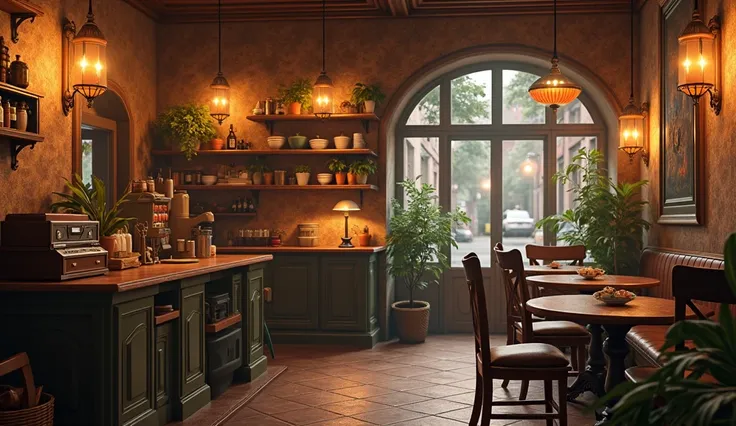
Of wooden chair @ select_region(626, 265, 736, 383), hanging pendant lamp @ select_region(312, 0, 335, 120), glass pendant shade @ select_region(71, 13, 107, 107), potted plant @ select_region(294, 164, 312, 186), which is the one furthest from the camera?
potted plant @ select_region(294, 164, 312, 186)

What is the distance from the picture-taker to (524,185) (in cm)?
866

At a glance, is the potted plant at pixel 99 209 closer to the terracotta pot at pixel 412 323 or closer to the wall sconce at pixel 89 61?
the wall sconce at pixel 89 61

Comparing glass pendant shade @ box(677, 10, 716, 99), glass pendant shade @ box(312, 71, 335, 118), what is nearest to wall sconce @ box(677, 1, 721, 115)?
glass pendant shade @ box(677, 10, 716, 99)

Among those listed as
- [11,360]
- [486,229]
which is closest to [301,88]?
[486,229]

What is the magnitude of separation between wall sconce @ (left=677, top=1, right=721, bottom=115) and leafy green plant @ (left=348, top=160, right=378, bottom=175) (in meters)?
3.42

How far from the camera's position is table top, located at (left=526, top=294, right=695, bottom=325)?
3.82 metres

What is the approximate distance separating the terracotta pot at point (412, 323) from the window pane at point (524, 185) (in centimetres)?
153

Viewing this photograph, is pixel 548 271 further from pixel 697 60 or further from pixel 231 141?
pixel 231 141

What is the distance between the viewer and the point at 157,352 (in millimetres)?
4434

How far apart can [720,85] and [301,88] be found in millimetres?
4131

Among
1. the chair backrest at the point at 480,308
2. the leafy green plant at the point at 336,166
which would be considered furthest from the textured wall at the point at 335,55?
the chair backrest at the point at 480,308

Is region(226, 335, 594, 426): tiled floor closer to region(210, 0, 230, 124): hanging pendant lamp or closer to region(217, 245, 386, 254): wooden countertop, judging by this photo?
region(217, 245, 386, 254): wooden countertop

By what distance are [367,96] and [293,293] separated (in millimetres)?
2183

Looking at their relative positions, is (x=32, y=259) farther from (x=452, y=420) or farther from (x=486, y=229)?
(x=486, y=229)
